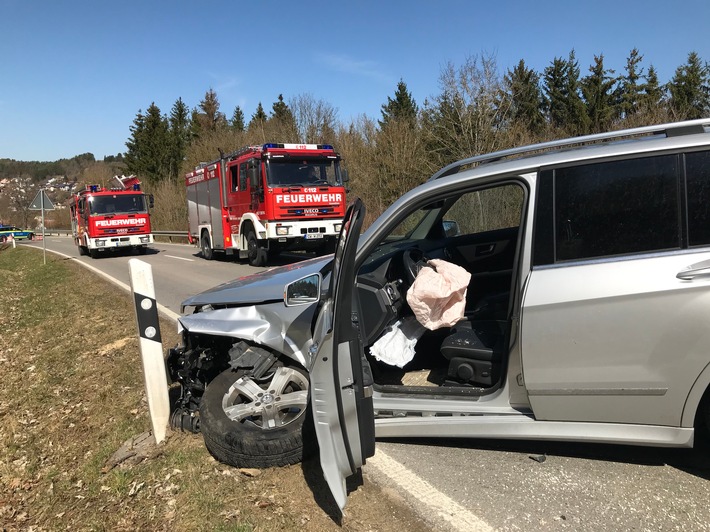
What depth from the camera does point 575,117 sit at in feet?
99.6

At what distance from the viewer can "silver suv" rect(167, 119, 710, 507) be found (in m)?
2.34

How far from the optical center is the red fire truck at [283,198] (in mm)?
12789

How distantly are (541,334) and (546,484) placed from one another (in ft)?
2.69

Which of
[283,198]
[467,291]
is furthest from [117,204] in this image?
[467,291]

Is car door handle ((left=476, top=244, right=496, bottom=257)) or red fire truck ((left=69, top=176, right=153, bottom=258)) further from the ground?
red fire truck ((left=69, top=176, right=153, bottom=258))

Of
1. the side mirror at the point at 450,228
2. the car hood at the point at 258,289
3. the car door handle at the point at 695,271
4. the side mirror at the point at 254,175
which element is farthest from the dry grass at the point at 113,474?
the side mirror at the point at 254,175

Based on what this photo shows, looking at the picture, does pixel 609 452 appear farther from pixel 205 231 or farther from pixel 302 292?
pixel 205 231

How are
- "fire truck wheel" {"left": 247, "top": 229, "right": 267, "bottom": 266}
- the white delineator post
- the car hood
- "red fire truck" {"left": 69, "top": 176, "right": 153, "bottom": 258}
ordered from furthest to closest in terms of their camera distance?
"red fire truck" {"left": 69, "top": 176, "right": 153, "bottom": 258} → "fire truck wheel" {"left": 247, "top": 229, "right": 267, "bottom": 266} → the white delineator post → the car hood

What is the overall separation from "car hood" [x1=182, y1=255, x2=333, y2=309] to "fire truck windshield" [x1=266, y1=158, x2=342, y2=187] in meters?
9.33

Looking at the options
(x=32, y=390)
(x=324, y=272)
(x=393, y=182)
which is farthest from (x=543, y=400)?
(x=393, y=182)

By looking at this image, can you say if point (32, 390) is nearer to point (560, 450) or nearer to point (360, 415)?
point (360, 415)

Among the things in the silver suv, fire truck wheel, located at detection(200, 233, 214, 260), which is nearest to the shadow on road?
the silver suv

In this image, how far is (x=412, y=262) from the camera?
11.9 ft

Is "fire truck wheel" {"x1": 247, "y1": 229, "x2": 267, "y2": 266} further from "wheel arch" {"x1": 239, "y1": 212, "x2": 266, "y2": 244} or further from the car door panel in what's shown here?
the car door panel
